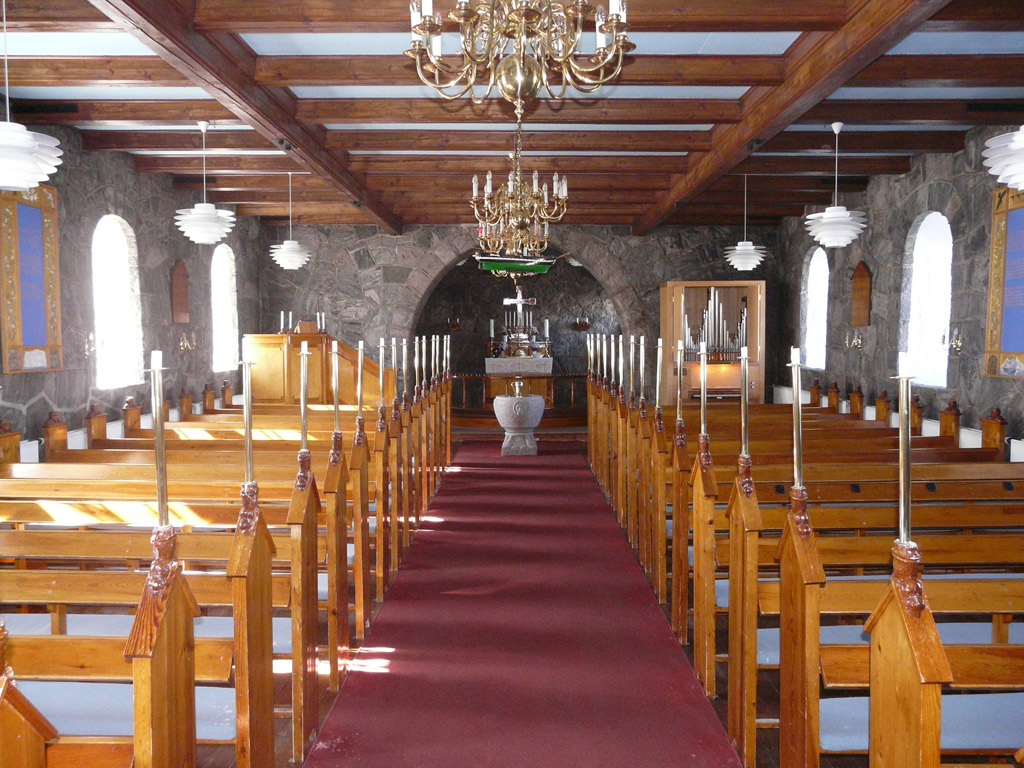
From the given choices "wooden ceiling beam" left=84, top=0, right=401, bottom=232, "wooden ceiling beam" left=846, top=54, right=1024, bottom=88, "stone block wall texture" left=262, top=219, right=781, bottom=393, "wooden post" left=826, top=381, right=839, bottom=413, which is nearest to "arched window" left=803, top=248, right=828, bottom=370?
"stone block wall texture" left=262, top=219, right=781, bottom=393

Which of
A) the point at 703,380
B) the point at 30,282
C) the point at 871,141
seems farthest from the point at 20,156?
the point at 871,141

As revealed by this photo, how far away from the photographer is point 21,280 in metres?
5.44

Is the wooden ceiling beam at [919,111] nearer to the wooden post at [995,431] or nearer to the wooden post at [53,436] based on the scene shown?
the wooden post at [995,431]

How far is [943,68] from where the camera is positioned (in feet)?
15.2

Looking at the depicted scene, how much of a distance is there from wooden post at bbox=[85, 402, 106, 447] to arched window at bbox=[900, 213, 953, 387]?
6440 mm

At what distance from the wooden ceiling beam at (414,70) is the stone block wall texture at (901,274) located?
1.91 m

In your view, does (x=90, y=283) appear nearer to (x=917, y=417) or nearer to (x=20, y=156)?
(x=20, y=156)

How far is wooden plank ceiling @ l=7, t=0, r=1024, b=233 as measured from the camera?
3.64 meters

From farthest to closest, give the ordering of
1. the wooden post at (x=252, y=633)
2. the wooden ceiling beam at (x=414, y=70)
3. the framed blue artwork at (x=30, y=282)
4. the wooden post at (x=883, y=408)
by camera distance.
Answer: the wooden post at (x=883, y=408)
the framed blue artwork at (x=30, y=282)
the wooden ceiling beam at (x=414, y=70)
the wooden post at (x=252, y=633)

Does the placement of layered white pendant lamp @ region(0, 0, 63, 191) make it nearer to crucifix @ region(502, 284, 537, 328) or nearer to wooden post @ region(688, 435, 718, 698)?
wooden post @ region(688, 435, 718, 698)

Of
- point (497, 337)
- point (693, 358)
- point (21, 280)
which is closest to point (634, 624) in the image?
point (21, 280)

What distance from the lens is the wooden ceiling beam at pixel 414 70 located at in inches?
179

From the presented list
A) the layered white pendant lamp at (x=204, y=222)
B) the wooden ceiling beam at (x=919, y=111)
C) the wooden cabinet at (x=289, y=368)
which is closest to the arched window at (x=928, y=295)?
the wooden ceiling beam at (x=919, y=111)

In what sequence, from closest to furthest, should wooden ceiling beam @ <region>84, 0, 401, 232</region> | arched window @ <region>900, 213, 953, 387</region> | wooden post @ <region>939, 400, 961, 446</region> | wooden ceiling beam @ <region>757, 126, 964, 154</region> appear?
wooden ceiling beam @ <region>84, 0, 401, 232</region>, wooden post @ <region>939, 400, 961, 446</region>, wooden ceiling beam @ <region>757, 126, 964, 154</region>, arched window @ <region>900, 213, 953, 387</region>
